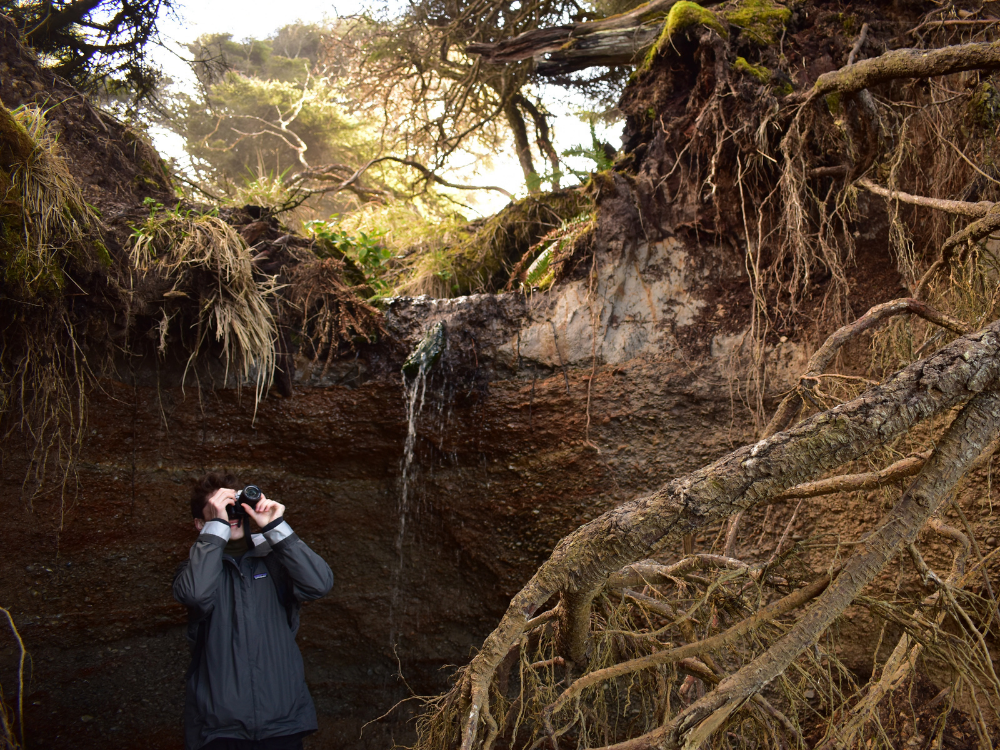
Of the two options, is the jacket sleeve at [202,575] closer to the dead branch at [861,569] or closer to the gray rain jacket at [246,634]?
the gray rain jacket at [246,634]

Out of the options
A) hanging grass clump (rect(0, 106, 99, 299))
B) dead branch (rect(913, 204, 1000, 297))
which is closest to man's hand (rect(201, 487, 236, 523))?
hanging grass clump (rect(0, 106, 99, 299))

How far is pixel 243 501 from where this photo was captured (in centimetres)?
276

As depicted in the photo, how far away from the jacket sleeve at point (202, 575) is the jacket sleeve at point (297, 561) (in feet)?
0.71

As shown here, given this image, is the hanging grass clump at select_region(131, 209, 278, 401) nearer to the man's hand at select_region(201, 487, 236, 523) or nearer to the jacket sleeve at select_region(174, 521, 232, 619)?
the man's hand at select_region(201, 487, 236, 523)

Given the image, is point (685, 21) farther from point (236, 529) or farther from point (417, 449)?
point (236, 529)

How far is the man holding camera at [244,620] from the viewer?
2527 mm

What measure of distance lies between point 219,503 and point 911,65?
389cm

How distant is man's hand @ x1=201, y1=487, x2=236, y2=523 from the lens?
2779 millimetres

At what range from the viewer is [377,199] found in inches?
318

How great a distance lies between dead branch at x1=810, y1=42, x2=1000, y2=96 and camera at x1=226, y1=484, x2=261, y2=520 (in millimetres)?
3668

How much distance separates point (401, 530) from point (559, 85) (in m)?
5.54

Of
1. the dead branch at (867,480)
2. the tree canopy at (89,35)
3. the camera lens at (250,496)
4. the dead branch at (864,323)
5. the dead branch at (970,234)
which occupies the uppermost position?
the tree canopy at (89,35)

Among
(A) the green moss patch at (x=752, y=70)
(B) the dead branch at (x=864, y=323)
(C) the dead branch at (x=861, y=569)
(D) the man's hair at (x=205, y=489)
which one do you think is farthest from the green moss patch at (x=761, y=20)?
(D) the man's hair at (x=205, y=489)

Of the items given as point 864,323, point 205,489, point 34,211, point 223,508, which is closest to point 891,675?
point 864,323
